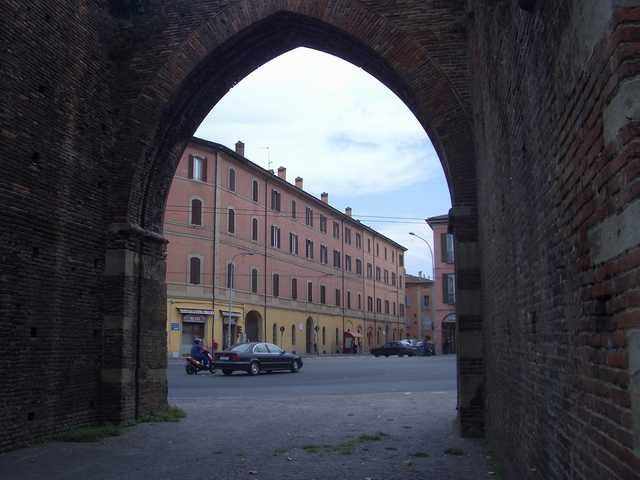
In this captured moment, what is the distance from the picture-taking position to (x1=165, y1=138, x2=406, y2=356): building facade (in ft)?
136

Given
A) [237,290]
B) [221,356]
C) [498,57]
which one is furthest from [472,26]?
[237,290]

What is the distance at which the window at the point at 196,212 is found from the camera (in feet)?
137

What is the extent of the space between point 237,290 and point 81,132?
35098mm

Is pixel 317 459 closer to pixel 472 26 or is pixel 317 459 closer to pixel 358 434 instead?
pixel 358 434

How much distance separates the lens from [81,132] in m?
11.3

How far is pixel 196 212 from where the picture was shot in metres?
42.1

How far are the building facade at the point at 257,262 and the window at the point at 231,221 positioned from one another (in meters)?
0.07

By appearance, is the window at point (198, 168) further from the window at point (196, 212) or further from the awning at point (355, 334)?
the awning at point (355, 334)

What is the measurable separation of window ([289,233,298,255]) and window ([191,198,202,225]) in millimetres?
12992

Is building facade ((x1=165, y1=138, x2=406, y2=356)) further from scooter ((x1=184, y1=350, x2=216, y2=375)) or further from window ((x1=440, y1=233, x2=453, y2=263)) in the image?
scooter ((x1=184, y1=350, x2=216, y2=375))

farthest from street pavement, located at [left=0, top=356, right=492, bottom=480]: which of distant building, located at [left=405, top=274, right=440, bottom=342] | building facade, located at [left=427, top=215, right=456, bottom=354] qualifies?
distant building, located at [left=405, top=274, right=440, bottom=342]

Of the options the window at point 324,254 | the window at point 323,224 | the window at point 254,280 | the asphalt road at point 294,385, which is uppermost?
the window at point 323,224

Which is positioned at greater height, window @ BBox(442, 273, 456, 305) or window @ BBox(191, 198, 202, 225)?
window @ BBox(191, 198, 202, 225)

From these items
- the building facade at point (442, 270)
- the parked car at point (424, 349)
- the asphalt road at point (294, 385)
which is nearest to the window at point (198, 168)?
the asphalt road at point (294, 385)
